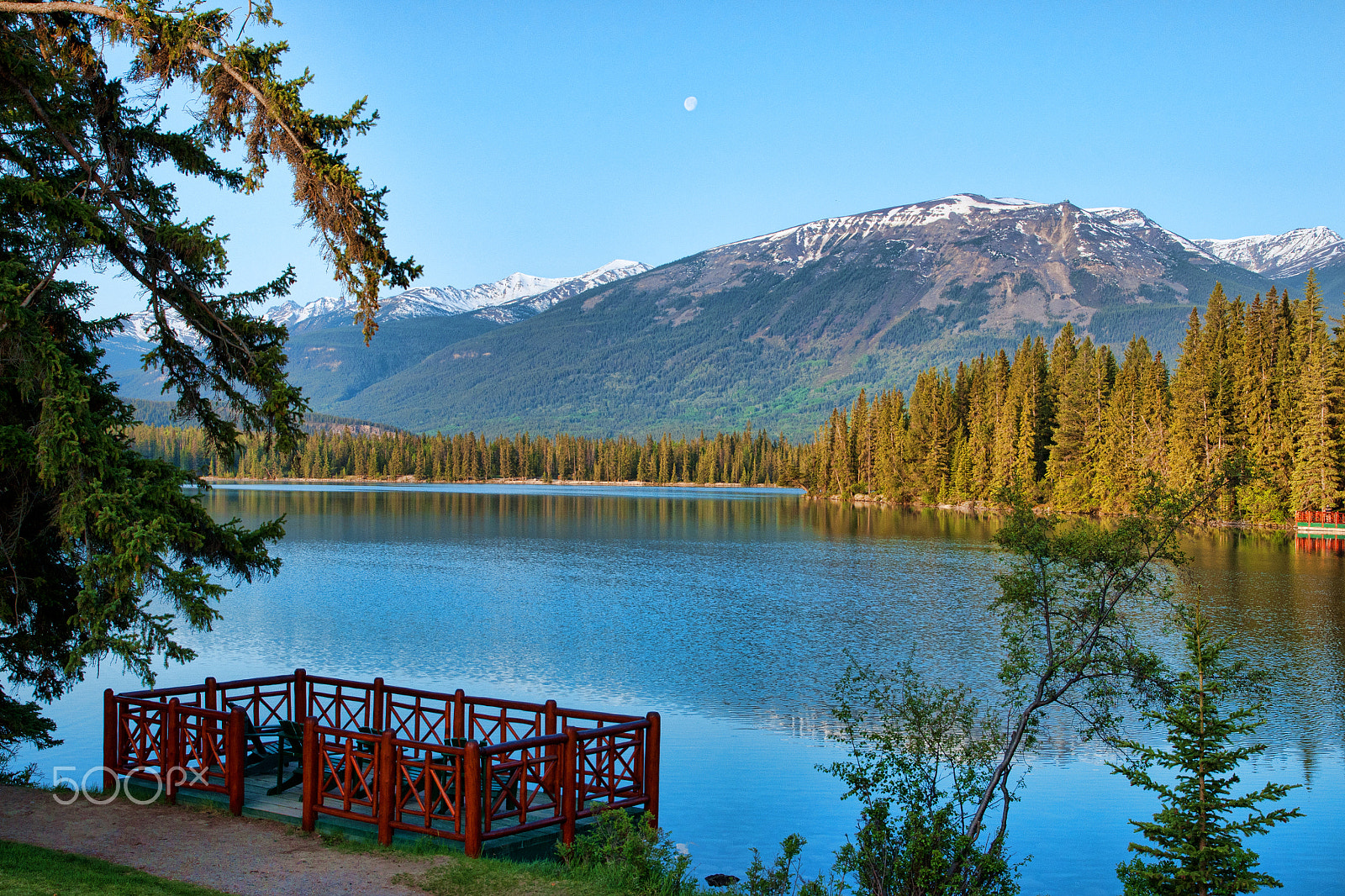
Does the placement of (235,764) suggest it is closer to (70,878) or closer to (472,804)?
(70,878)

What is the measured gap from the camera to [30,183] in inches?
387

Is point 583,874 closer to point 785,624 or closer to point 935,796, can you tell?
point 935,796

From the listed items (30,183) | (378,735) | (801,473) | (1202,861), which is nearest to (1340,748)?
(1202,861)

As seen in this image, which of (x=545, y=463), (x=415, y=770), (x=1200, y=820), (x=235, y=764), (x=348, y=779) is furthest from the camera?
(x=545, y=463)

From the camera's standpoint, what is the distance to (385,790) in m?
9.66

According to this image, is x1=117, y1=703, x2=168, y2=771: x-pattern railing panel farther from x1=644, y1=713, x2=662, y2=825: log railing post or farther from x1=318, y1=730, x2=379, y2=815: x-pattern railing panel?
x1=644, y1=713, x2=662, y2=825: log railing post

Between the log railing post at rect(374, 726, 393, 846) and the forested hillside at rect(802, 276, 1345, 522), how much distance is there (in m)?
39.4

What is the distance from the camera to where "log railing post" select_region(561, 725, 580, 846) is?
10.1 m

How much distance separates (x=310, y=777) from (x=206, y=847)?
3.71 feet

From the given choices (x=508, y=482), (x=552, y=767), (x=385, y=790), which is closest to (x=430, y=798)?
(x=385, y=790)

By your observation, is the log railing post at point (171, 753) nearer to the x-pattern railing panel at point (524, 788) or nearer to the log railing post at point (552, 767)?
the x-pattern railing panel at point (524, 788)

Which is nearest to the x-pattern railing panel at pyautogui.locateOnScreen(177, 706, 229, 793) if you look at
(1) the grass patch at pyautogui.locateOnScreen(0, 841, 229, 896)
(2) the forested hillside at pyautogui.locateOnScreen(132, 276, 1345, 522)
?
(1) the grass patch at pyautogui.locateOnScreen(0, 841, 229, 896)

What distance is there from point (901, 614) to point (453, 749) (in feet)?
74.8

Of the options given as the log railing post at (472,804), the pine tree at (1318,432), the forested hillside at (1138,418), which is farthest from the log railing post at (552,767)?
the pine tree at (1318,432)
